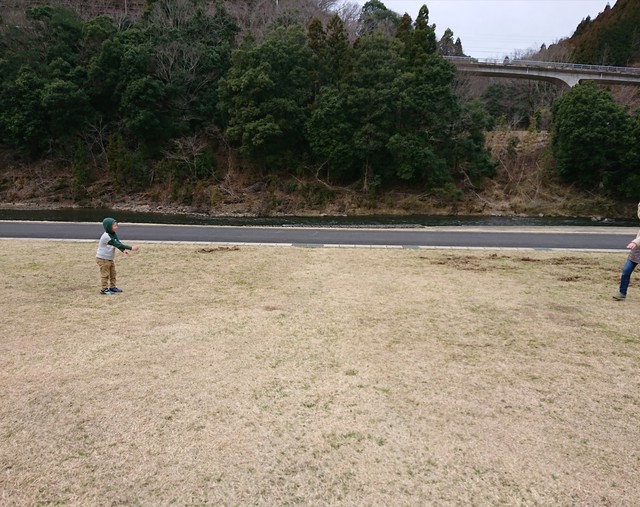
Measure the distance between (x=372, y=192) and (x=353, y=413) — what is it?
78.3 ft

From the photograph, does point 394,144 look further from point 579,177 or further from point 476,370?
point 476,370

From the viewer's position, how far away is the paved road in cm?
1236

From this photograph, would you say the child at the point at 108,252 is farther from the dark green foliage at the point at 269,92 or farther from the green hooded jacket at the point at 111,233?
the dark green foliage at the point at 269,92

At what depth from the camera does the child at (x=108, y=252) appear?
7004 mm

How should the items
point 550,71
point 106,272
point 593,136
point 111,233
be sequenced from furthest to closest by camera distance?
point 550,71, point 593,136, point 106,272, point 111,233

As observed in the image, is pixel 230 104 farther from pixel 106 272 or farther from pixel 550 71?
pixel 550 71

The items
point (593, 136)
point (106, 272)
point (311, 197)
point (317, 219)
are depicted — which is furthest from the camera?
point (311, 197)

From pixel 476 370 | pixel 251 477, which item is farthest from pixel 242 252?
pixel 251 477

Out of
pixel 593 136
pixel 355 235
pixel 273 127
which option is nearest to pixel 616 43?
pixel 593 136

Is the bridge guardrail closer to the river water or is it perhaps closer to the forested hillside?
the forested hillside

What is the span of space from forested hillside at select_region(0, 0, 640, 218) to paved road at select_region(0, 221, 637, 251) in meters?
11.6

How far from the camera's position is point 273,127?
25562 millimetres

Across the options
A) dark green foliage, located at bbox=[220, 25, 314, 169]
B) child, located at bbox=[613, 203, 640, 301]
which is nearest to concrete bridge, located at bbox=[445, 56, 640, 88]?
dark green foliage, located at bbox=[220, 25, 314, 169]

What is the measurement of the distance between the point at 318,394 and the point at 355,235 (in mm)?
9841
